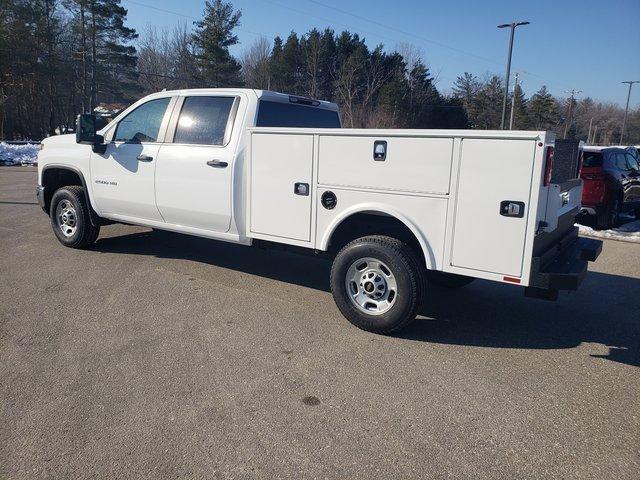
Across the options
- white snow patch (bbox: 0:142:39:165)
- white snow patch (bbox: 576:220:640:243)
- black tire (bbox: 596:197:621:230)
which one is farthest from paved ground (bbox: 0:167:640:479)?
white snow patch (bbox: 0:142:39:165)

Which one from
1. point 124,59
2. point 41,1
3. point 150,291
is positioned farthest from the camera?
point 124,59

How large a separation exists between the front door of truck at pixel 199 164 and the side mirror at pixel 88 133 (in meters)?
1.12

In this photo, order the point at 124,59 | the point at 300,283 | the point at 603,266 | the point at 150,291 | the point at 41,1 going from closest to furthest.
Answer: the point at 150,291 → the point at 300,283 → the point at 603,266 → the point at 41,1 → the point at 124,59

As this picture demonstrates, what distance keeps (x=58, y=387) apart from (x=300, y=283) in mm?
3124

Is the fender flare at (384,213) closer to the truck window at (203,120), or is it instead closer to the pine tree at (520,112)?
the truck window at (203,120)

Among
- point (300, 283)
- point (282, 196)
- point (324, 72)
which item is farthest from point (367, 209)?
point (324, 72)

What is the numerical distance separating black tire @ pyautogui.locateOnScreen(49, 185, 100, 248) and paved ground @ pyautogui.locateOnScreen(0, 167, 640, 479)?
94 centimetres

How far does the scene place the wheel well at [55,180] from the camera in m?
7.39

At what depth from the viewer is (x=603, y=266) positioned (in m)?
7.82

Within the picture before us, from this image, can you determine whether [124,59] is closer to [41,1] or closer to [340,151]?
[41,1]

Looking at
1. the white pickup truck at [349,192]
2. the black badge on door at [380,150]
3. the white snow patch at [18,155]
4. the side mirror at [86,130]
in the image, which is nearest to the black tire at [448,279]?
the white pickup truck at [349,192]

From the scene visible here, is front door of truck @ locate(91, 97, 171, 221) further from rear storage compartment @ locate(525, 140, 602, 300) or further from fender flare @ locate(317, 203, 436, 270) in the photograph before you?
rear storage compartment @ locate(525, 140, 602, 300)

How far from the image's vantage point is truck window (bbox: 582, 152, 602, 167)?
10.8 metres

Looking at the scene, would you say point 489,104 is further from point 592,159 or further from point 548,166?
point 548,166
